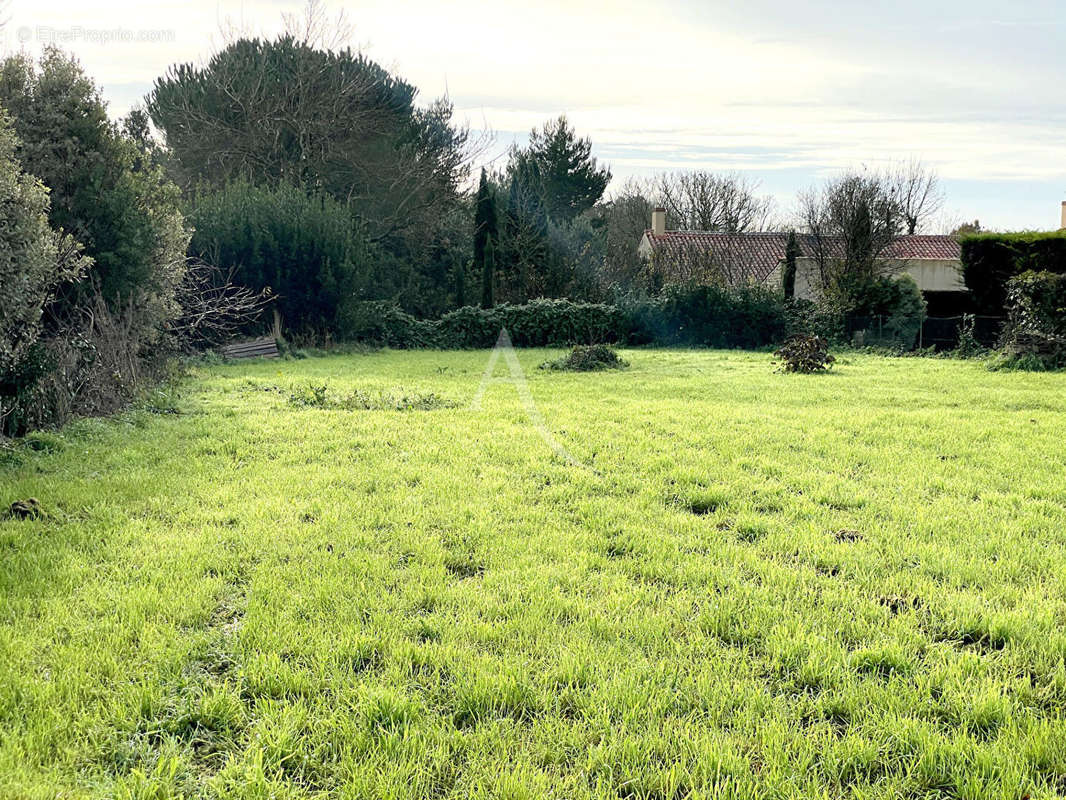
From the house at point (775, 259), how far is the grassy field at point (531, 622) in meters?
18.2

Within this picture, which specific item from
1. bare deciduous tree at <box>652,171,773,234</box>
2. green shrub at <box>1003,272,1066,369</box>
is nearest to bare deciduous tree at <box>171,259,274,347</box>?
green shrub at <box>1003,272,1066,369</box>

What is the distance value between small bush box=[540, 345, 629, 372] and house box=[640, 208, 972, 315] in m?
8.21

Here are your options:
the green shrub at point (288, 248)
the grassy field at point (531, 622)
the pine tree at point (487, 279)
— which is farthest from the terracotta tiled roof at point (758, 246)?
the grassy field at point (531, 622)

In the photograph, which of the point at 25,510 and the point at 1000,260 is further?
the point at 1000,260

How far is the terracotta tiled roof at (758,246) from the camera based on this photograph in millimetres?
34219

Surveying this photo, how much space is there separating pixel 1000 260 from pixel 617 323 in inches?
411

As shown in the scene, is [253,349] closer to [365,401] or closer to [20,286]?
[365,401]

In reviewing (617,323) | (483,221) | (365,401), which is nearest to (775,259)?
(617,323)

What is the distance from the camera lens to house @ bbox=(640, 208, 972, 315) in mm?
24906

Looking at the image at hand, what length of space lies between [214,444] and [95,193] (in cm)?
582

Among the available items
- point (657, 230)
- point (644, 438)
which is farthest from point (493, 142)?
point (644, 438)

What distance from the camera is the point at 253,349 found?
19.1 meters

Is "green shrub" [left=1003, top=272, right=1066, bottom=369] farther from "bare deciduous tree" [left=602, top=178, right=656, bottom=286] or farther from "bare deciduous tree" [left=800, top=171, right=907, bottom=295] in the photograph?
"bare deciduous tree" [left=602, top=178, right=656, bottom=286]

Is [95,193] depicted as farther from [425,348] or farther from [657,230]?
[657,230]
